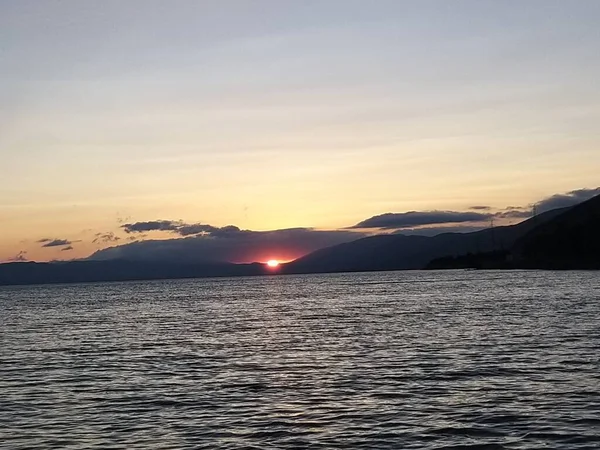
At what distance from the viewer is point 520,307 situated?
8006 centimetres

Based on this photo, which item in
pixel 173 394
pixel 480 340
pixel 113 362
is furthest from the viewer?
pixel 480 340

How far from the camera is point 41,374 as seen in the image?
39.2 m

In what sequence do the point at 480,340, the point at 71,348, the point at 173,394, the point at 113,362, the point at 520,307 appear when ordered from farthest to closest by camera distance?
the point at 520,307
the point at 71,348
the point at 480,340
the point at 113,362
the point at 173,394

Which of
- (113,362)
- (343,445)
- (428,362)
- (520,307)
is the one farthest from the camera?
(520,307)

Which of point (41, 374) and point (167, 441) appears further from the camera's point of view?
point (41, 374)

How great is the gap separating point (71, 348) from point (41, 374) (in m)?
14.2

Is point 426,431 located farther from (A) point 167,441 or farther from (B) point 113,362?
(B) point 113,362

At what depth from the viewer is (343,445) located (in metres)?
21.8

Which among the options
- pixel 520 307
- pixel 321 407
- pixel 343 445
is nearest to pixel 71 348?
pixel 321 407

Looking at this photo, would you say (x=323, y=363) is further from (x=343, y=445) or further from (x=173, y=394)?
(x=343, y=445)

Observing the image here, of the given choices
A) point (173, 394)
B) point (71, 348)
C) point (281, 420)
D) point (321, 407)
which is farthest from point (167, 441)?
point (71, 348)

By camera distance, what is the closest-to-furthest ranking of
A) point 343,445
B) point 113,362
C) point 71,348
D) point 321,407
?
point 343,445
point 321,407
point 113,362
point 71,348

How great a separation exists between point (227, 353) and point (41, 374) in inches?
441

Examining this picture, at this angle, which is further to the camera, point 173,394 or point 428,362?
point 428,362
